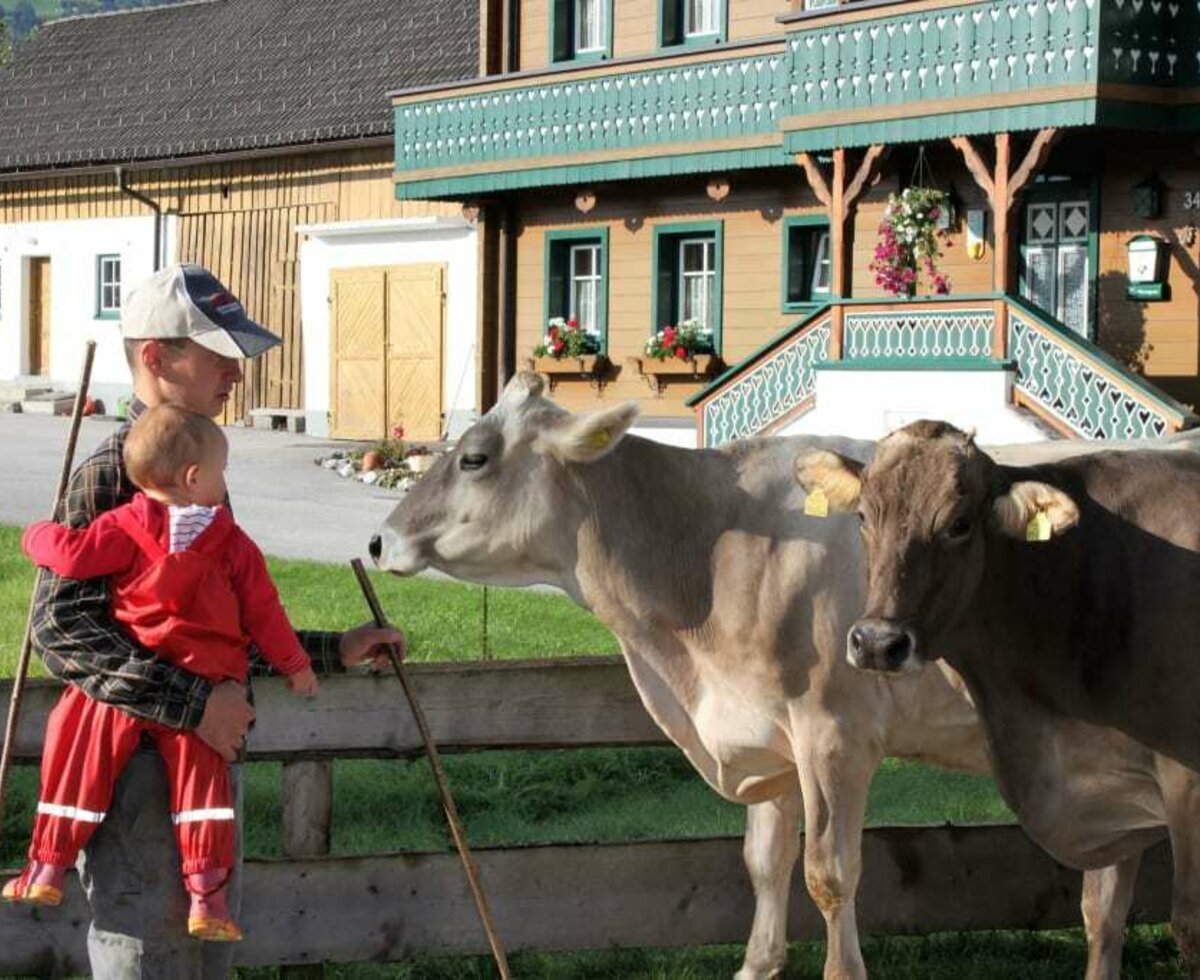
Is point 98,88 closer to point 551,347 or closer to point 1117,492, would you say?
point 551,347

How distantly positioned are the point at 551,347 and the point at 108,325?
10441 millimetres

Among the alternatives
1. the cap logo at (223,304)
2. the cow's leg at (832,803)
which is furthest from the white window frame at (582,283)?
the cap logo at (223,304)

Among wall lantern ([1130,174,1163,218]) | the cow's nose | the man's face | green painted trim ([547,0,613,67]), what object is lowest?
the cow's nose

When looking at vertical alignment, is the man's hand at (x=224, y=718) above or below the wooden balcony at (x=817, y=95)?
below

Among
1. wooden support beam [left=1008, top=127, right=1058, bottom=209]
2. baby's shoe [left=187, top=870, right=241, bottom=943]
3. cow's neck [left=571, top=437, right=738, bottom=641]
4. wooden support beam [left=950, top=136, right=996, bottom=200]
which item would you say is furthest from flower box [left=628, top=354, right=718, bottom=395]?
baby's shoe [left=187, top=870, right=241, bottom=943]

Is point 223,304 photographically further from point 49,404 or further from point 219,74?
point 219,74

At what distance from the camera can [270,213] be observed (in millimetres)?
31953

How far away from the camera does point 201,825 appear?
4.68 m

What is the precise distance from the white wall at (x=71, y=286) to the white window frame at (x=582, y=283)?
8.71m

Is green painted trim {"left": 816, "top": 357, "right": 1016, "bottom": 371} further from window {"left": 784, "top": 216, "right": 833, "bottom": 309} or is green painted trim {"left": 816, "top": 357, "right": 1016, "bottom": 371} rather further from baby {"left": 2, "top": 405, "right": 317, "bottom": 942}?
baby {"left": 2, "top": 405, "right": 317, "bottom": 942}

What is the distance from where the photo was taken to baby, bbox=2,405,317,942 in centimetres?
464

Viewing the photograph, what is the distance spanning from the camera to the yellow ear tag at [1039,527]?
557 centimetres

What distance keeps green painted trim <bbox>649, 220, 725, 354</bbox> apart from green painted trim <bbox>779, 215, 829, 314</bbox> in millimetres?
939

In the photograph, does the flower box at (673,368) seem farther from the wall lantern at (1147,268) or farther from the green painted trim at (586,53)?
the wall lantern at (1147,268)
